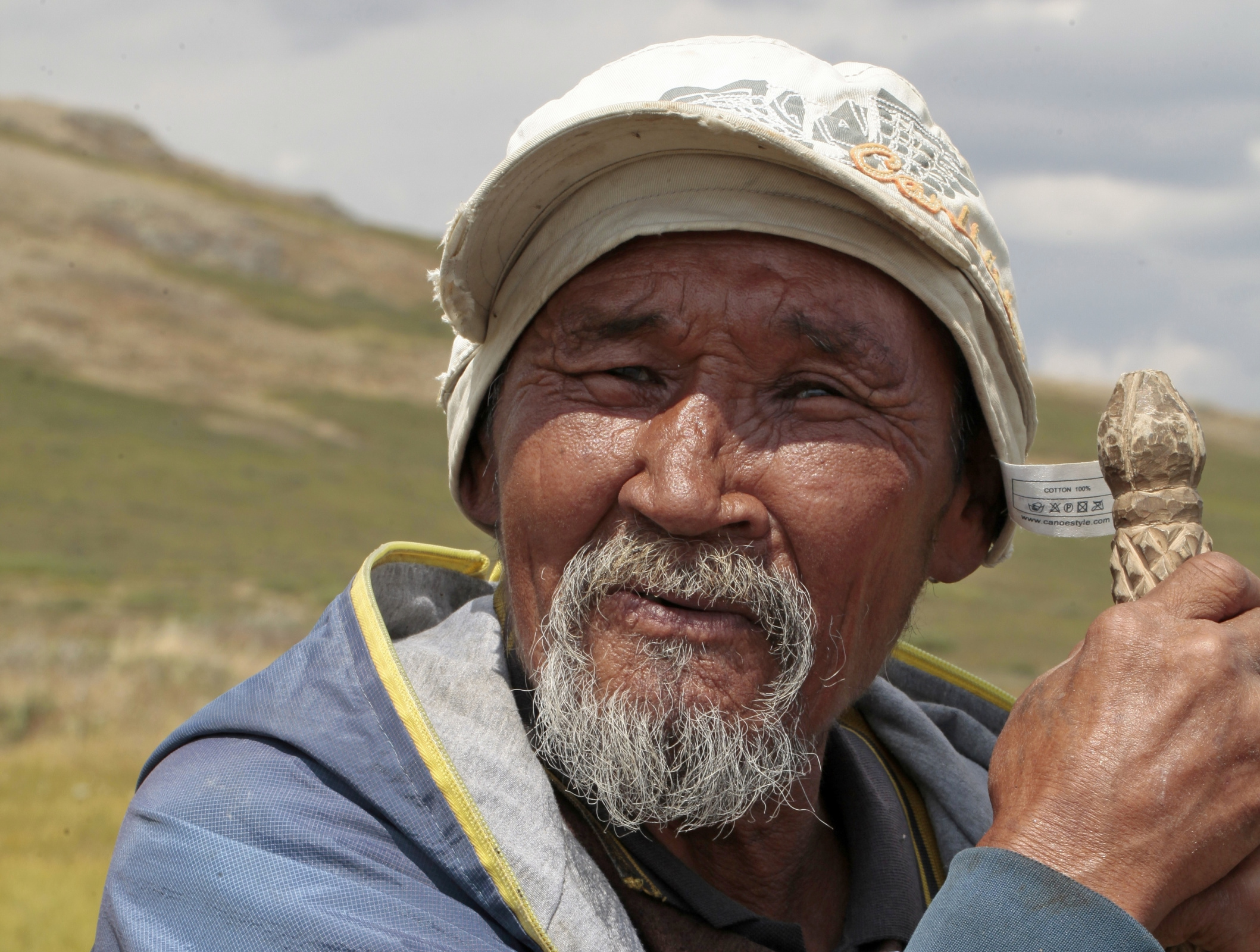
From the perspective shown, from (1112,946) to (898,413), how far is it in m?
1.20

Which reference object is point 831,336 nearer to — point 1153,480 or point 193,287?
point 1153,480

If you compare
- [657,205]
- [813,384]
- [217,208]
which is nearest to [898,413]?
[813,384]

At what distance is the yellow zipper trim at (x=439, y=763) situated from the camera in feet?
6.41

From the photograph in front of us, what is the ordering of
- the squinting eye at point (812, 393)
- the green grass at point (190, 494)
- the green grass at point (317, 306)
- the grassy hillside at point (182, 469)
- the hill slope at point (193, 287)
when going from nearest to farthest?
the squinting eye at point (812, 393), the grassy hillside at point (182, 469), the green grass at point (190, 494), the hill slope at point (193, 287), the green grass at point (317, 306)

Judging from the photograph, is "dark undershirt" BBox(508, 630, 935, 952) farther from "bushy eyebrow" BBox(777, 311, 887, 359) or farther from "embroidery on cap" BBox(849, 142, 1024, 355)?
"embroidery on cap" BBox(849, 142, 1024, 355)

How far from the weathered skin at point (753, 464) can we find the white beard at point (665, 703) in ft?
0.11

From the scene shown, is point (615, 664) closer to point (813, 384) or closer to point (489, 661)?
point (489, 661)

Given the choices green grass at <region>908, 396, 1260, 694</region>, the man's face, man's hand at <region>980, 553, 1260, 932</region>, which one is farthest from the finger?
green grass at <region>908, 396, 1260, 694</region>

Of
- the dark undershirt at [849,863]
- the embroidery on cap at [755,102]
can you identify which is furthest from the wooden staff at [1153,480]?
the dark undershirt at [849,863]

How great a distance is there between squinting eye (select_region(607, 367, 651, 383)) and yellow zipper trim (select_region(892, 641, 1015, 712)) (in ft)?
4.71

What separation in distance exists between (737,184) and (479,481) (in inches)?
40.3

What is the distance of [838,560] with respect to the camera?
2.46 meters

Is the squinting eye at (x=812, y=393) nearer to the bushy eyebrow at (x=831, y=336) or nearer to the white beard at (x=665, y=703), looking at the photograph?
the bushy eyebrow at (x=831, y=336)

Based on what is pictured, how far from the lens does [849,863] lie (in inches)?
117
